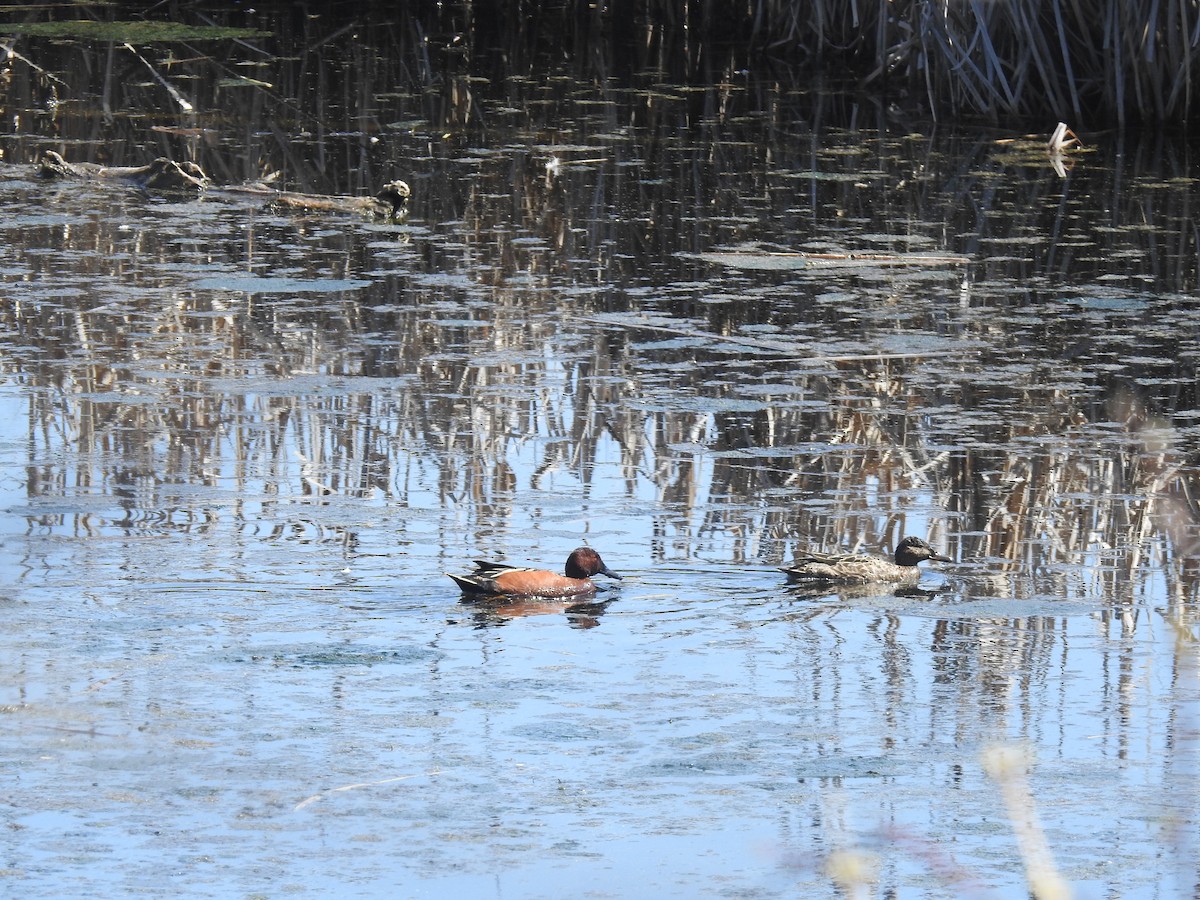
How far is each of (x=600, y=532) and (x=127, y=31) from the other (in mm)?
12715

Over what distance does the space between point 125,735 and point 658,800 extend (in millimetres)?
1167

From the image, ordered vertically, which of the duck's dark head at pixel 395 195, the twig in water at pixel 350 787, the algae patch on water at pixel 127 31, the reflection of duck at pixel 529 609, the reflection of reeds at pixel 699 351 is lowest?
the twig in water at pixel 350 787

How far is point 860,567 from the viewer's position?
5684 millimetres

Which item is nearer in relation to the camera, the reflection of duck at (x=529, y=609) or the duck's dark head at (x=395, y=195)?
the reflection of duck at (x=529, y=609)

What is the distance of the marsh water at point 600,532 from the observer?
4078 millimetres

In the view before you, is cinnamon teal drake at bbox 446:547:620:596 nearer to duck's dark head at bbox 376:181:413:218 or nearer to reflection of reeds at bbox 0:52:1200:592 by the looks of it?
reflection of reeds at bbox 0:52:1200:592

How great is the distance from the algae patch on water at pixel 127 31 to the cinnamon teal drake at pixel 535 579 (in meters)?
12.7

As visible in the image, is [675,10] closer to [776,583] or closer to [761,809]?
[776,583]

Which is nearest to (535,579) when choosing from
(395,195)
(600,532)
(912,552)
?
(600,532)

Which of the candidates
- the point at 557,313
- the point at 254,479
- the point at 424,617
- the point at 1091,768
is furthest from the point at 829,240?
the point at 1091,768

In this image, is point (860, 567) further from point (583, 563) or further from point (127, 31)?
point (127, 31)

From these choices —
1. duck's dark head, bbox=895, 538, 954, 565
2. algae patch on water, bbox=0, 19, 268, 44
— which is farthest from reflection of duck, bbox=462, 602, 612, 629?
algae patch on water, bbox=0, 19, 268, 44

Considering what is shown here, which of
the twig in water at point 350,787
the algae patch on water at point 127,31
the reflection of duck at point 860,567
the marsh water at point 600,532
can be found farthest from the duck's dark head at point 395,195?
the algae patch on water at point 127,31

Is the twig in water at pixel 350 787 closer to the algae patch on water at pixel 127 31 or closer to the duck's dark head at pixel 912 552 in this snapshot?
the duck's dark head at pixel 912 552
